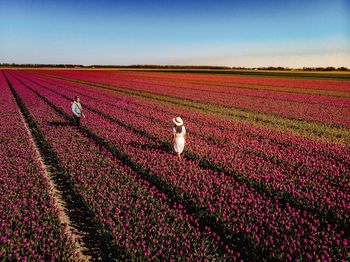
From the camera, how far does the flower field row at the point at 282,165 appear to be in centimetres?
710

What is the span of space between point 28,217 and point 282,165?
8151 mm

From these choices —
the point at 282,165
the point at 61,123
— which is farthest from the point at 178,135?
the point at 61,123

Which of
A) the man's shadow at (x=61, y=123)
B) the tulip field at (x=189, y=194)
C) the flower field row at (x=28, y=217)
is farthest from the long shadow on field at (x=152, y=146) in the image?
the man's shadow at (x=61, y=123)

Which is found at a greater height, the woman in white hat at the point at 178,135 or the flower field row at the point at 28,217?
the woman in white hat at the point at 178,135

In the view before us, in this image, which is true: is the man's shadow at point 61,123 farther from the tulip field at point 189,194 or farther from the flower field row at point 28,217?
the flower field row at point 28,217

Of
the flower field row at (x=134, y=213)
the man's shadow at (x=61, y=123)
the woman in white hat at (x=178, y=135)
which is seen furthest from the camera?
the man's shadow at (x=61, y=123)

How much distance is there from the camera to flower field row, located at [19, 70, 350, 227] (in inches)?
280

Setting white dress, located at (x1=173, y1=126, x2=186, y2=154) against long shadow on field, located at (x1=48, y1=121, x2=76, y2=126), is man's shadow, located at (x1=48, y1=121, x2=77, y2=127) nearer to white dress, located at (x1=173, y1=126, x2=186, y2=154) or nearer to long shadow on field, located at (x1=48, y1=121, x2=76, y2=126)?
long shadow on field, located at (x1=48, y1=121, x2=76, y2=126)

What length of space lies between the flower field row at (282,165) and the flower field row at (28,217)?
5629 mm

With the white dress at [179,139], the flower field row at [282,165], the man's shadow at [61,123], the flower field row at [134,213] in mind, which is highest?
the white dress at [179,139]

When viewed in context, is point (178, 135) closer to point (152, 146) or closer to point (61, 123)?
point (152, 146)

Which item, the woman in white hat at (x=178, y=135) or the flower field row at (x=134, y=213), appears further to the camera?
the woman in white hat at (x=178, y=135)

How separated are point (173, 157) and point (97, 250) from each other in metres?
5.05

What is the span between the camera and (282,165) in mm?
9547
